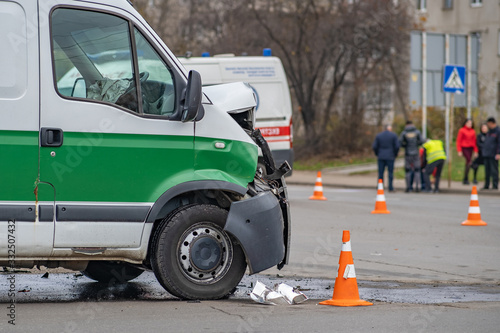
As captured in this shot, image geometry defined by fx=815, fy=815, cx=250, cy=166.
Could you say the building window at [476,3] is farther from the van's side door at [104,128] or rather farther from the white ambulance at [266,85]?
the van's side door at [104,128]

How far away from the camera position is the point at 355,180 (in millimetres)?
26609

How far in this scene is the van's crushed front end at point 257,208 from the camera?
265 inches

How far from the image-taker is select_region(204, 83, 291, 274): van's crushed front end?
22.1 feet

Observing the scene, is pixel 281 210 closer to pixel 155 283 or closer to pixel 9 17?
pixel 155 283

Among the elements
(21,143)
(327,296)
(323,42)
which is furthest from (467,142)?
(21,143)

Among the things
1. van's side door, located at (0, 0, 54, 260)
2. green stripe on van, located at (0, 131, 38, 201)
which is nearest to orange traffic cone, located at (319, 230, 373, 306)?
van's side door, located at (0, 0, 54, 260)

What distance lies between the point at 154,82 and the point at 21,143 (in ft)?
3.96

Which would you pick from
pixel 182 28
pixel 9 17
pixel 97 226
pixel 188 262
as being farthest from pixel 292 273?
pixel 182 28

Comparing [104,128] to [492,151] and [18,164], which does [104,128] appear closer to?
[18,164]

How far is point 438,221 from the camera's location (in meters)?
14.6

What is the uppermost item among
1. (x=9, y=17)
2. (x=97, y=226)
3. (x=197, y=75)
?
(x=9, y=17)

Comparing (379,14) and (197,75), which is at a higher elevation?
(379,14)

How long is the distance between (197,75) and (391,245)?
5515mm

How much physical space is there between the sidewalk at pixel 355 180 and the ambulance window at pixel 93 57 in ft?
55.0
